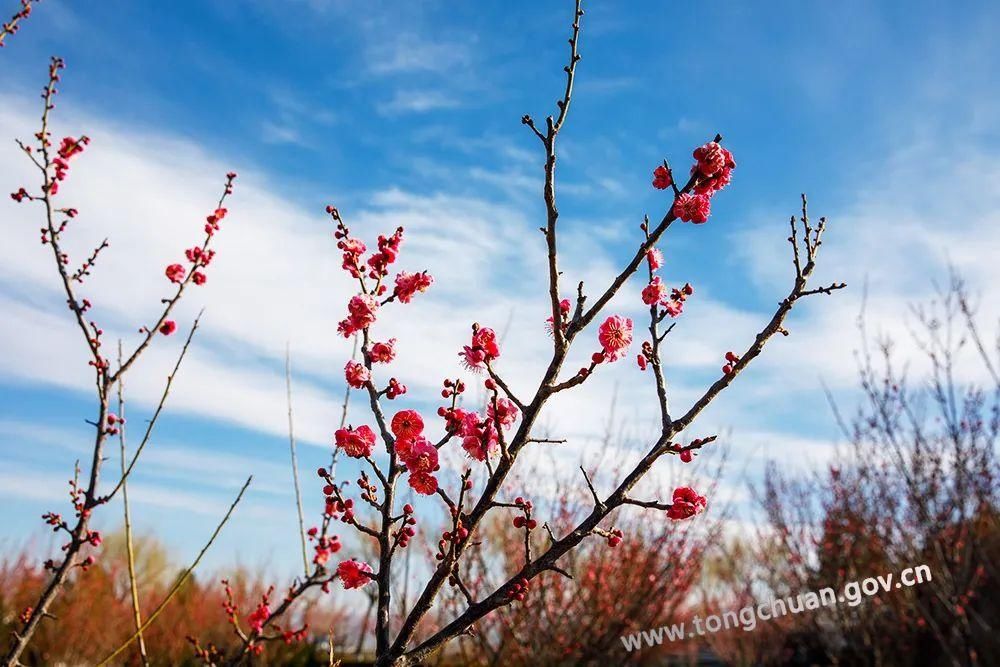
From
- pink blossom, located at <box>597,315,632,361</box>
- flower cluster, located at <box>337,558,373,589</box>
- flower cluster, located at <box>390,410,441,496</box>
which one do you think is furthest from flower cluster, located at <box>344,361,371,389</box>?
pink blossom, located at <box>597,315,632,361</box>

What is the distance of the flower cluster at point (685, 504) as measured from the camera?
2.02 meters

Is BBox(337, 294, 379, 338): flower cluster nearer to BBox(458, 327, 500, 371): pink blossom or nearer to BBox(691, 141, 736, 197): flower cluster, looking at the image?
BBox(458, 327, 500, 371): pink blossom

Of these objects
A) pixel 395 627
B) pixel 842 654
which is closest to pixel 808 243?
pixel 395 627

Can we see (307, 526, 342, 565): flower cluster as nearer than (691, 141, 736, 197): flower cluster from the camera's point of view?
No

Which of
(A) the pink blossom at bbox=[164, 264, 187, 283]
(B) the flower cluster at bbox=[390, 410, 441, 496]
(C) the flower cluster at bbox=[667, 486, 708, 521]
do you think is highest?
(A) the pink blossom at bbox=[164, 264, 187, 283]

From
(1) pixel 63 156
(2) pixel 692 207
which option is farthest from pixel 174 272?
(2) pixel 692 207

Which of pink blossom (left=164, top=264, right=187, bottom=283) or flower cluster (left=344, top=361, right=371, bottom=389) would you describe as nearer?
flower cluster (left=344, top=361, right=371, bottom=389)

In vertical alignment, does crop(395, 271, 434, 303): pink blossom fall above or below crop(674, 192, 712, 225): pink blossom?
above

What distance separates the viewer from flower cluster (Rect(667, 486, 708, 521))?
2.02 m

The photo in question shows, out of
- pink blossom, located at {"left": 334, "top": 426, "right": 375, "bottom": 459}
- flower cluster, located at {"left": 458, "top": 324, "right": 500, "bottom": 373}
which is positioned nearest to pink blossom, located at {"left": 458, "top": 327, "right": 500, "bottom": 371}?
flower cluster, located at {"left": 458, "top": 324, "right": 500, "bottom": 373}

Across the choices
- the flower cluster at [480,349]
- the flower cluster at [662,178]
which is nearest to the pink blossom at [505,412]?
the flower cluster at [480,349]

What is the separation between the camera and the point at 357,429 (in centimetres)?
231

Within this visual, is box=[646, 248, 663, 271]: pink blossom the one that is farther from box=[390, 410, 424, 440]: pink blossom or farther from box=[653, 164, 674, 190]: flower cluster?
box=[390, 410, 424, 440]: pink blossom

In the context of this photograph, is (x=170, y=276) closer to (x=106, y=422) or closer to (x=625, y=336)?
(x=106, y=422)
